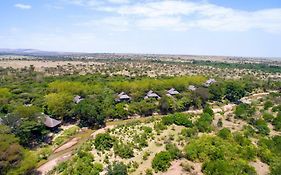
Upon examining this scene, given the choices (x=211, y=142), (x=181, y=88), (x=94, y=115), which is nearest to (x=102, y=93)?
(x=94, y=115)

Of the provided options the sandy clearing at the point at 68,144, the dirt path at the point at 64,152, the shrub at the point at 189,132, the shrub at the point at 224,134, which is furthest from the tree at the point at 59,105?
the shrub at the point at 224,134

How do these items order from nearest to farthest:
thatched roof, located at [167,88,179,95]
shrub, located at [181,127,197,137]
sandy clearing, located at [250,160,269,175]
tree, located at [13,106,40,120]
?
sandy clearing, located at [250,160,269,175] → shrub, located at [181,127,197,137] → tree, located at [13,106,40,120] → thatched roof, located at [167,88,179,95]

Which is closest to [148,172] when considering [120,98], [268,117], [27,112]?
[27,112]

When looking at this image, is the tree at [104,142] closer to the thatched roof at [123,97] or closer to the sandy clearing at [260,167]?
the sandy clearing at [260,167]

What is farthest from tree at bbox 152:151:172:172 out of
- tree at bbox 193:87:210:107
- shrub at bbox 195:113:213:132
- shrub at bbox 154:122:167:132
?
tree at bbox 193:87:210:107

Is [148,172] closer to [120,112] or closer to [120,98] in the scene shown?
[120,112]

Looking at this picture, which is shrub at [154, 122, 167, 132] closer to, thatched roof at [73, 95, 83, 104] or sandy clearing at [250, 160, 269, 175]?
sandy clearing at [250, 160, 269, 175]

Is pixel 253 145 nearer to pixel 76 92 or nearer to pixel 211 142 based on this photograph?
pixel 211 142
